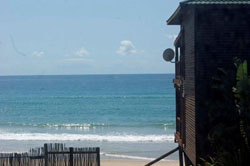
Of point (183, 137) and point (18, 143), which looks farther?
point (18, 143)

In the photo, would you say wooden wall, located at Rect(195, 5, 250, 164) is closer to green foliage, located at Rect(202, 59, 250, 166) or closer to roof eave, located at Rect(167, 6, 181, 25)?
green foliage, located at Rect(202, 59, 250, 166)

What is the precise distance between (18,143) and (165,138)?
37.9ft

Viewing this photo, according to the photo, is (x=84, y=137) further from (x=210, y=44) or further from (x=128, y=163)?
(x=210, y=44)

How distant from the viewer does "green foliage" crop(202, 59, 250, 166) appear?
11.3 metres

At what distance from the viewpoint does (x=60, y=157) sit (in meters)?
16.4

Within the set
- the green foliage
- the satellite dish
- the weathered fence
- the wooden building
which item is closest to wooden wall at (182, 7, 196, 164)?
the wooden building

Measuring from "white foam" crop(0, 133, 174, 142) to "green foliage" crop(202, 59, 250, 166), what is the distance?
25.7 m

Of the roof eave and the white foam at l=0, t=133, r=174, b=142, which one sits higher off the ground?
the roof eave

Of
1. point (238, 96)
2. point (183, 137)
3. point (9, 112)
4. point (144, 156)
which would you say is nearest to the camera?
point (238, 96)

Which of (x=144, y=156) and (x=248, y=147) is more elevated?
(x=248, y=147)

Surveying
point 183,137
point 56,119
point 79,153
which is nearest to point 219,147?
point 183,137

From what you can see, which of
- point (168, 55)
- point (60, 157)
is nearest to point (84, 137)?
point (60, 157)

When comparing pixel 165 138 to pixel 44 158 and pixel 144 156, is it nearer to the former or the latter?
pixel 144 156

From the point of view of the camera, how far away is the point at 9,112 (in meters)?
74.9
